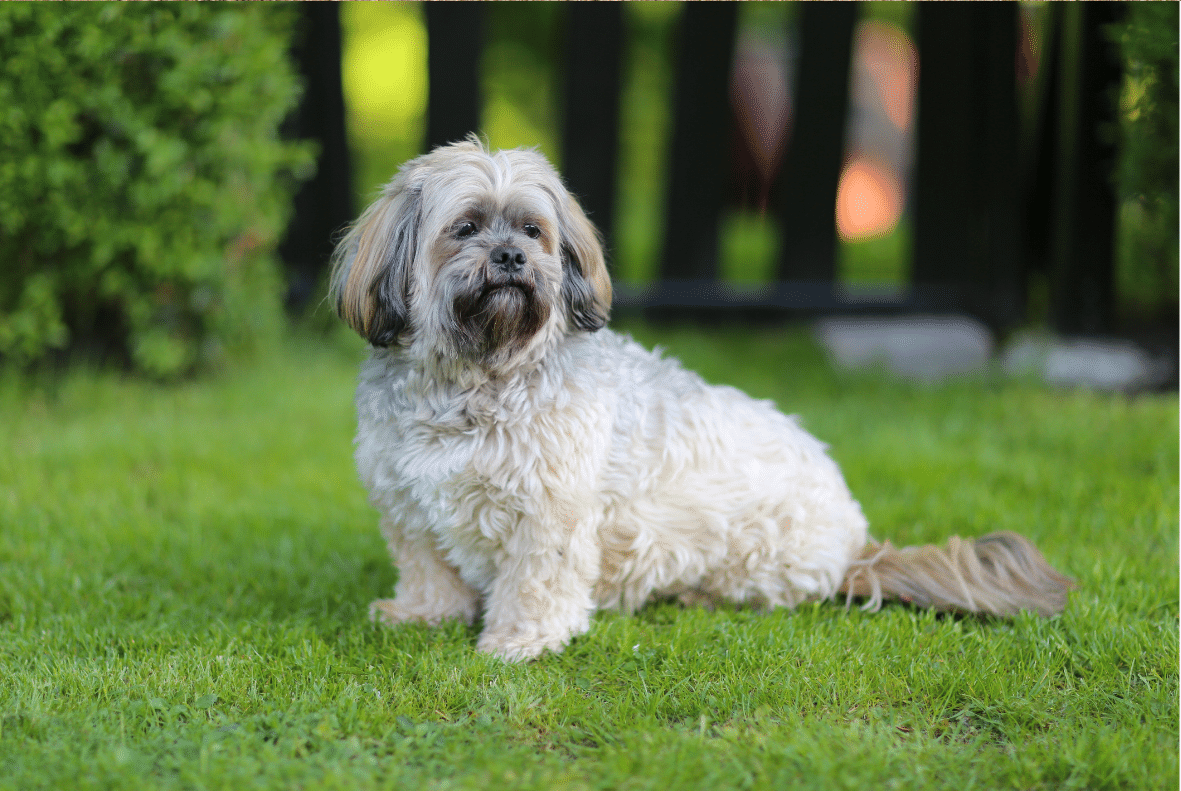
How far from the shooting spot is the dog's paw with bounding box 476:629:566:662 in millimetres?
3045

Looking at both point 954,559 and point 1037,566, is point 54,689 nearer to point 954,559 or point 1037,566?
point 954,559

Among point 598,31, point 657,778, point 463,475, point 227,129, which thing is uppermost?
point 598,31

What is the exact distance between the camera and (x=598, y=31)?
7480 mm

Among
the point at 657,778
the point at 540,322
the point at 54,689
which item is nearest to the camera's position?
the point at 657,778

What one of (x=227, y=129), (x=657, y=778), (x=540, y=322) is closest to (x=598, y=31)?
(x=227, y=129)

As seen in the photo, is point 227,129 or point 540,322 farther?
point 227,129

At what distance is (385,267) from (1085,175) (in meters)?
5.34

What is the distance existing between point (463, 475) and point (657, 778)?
1069 millimetres

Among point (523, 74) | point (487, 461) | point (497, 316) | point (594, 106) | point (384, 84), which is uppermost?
point (523, 74)

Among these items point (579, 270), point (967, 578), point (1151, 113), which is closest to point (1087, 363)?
point (1151, 113)

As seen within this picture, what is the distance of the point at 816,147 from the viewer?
25.5ft

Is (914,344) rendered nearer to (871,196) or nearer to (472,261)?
(472,261)

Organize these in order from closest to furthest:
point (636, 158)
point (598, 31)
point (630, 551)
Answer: point (630, 551)
point (598, 31)
point (636, 158)

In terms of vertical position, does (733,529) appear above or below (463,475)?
below
